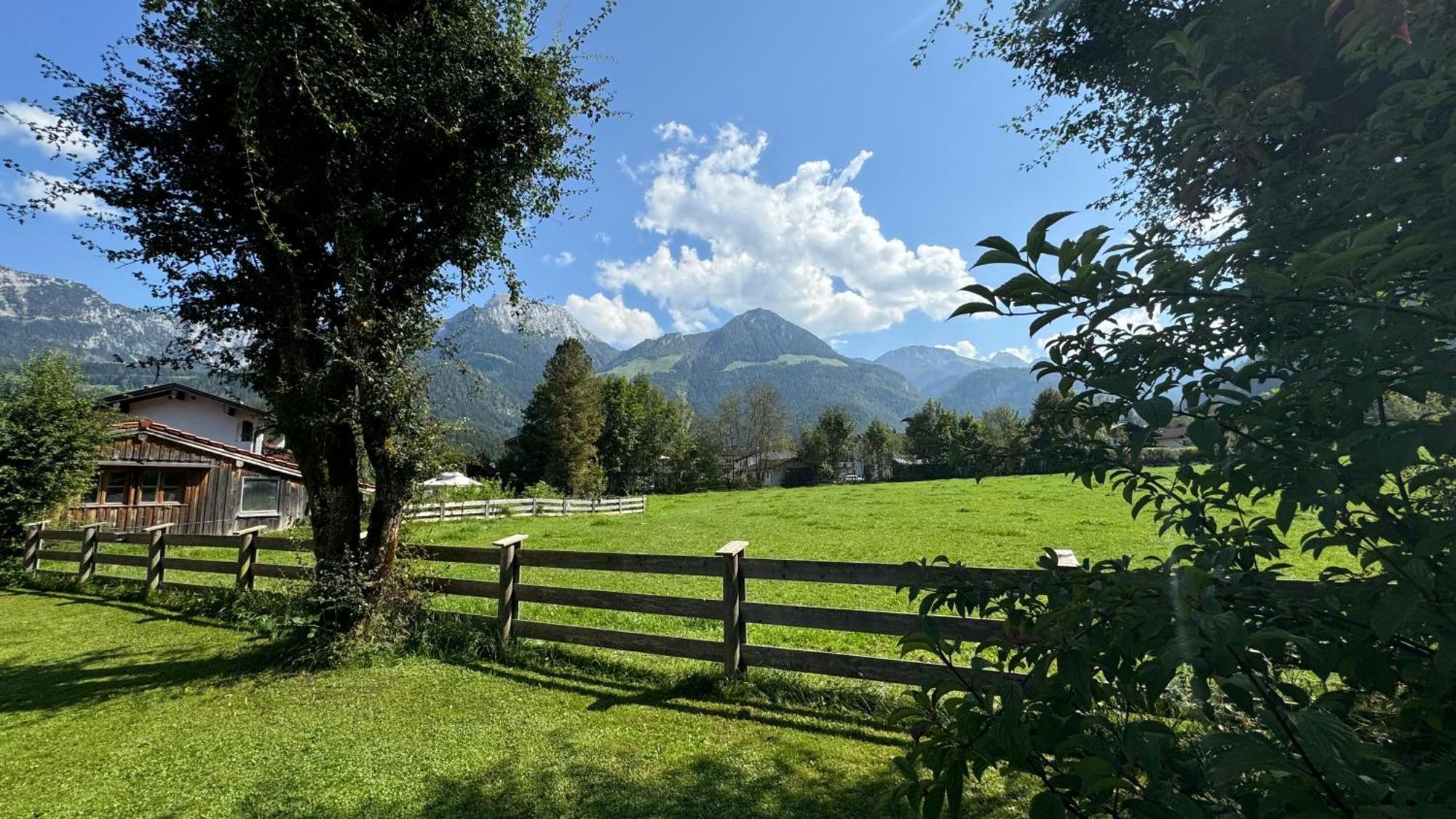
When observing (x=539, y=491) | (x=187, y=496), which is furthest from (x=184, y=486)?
(x=539, y=491)

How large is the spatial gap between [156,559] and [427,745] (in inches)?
370

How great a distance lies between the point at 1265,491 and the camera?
133 centimetres

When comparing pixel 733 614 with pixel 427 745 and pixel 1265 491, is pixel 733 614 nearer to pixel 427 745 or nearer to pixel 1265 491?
pixel 427 745

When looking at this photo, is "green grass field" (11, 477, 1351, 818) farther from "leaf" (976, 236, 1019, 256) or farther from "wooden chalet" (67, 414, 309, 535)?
"wooden chalet" (67, 414, 309, 535)

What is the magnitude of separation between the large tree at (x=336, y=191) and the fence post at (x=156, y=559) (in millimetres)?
5204

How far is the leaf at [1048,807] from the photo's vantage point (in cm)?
114

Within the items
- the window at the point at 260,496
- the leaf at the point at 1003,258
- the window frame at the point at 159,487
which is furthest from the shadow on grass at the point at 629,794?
the window at the point at 260,496

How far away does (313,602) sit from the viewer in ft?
21.1

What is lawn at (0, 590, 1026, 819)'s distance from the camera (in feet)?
12.6

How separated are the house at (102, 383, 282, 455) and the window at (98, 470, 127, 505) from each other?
4988mm

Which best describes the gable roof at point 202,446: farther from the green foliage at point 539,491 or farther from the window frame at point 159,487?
the green foliage at point 539,491

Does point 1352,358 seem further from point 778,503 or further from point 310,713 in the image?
point 778,503

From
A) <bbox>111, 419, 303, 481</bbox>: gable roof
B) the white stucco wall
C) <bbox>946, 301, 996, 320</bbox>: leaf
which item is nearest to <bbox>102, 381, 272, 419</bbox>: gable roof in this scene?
the white stucco wall

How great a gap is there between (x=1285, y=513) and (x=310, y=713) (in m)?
6.93
